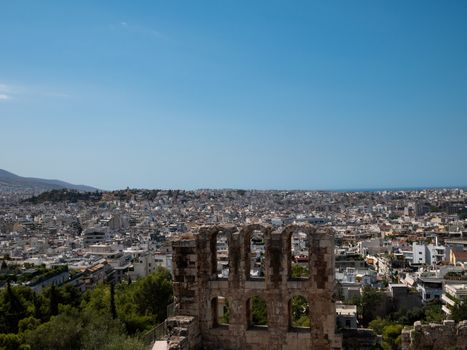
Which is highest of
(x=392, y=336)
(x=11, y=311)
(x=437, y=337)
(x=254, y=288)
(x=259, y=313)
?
(x=254, y=288)

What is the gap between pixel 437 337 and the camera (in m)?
14.4

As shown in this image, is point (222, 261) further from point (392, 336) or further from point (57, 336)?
point (57, 336)

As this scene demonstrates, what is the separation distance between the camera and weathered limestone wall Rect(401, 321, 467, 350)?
14188 mm

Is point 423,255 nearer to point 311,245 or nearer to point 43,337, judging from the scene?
point 43,337

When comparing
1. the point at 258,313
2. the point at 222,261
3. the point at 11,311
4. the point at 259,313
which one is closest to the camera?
the point at 258,313

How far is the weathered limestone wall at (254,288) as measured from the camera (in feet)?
41.0

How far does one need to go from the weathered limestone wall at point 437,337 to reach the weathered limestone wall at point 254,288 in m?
3.43

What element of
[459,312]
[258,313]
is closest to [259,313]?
[258,313]

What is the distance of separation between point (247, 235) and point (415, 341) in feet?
18.7

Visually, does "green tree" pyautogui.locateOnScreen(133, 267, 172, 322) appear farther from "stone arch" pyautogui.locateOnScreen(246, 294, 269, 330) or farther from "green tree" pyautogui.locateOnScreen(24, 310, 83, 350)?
"green tree" pyautogui.locateOnScreen(24, 310, 83, 350)

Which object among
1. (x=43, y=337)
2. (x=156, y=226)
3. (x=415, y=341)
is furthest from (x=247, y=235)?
(x=156, y=226)

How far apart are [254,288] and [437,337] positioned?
18.0ft

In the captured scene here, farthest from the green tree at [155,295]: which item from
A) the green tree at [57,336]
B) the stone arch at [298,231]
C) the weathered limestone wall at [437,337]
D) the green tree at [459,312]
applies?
the stone arch at [298,231]

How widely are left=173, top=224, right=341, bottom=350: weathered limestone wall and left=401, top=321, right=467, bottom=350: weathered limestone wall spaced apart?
343 centimetres
